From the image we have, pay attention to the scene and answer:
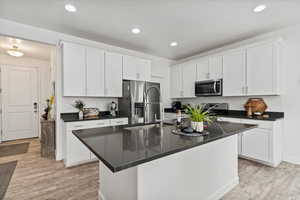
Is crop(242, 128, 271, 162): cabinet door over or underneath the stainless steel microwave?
underneath

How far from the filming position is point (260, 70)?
2902 millimetres

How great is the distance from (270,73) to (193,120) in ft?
7.71

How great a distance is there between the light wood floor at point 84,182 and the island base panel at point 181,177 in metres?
0.28

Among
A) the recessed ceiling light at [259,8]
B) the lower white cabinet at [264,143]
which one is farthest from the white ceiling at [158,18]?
the lower white cabinet at [264,143]

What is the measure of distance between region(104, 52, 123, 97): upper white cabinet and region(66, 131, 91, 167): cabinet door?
1180 millimetres

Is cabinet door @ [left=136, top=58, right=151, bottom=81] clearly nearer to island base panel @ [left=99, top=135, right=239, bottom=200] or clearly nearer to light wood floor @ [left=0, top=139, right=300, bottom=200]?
light wood floor @ [left=0, top=139, right=300, bottom=200]

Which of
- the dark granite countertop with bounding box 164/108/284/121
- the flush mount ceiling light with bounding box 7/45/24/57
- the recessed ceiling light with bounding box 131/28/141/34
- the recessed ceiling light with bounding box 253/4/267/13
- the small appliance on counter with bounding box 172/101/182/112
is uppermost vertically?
the recessed ceiling light with bounding box 131/28/141/34

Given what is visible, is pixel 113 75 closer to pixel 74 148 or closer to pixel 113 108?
pixel 113 108

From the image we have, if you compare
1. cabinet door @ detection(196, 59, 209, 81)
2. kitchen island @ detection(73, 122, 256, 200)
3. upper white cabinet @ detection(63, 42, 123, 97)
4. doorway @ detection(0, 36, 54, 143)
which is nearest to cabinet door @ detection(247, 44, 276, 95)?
cabinet door @ detection(196, 59, 209, 81)

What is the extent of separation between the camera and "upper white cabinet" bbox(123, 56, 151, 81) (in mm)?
3621

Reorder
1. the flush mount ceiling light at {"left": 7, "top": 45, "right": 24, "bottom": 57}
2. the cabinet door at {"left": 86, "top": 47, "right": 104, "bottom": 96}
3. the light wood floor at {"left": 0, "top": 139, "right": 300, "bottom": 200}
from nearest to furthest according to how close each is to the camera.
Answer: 1. the light wood floor at {"left": 0, "top": 139, "right": 300, "bottom": 200}
2. the cabinet door at {"left": 86, "top": 47, "right": 104, "bottom": 96}
3. the flush mount ceiling light at {"left": 7, "top": 45, "right": 24, "bottom": 57}

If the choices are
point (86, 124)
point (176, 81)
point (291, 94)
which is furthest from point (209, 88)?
point (86, 124)

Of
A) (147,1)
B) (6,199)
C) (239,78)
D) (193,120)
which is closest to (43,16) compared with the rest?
(147,1)

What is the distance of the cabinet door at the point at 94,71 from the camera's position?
311 cm
